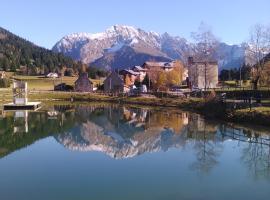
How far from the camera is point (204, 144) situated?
1544 inches

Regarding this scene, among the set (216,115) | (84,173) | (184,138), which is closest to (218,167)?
(84,173)

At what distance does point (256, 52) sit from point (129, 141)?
119ft

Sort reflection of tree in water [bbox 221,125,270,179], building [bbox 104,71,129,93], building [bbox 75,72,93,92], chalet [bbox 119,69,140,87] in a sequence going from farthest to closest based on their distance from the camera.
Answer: chalet [bbox 119,69,140,87] < building [bbox 75,72,93,92] < building [bbox 104,71,129,93] < reflection of tree in water [bbox 221,125,270,179]

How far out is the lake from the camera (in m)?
21.9

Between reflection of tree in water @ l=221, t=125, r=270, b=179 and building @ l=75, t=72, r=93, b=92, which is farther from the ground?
building @ l=75, t=72, r=93, b=92

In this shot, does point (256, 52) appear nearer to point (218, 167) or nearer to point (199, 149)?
point (199, 149)

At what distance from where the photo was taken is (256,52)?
232 ft

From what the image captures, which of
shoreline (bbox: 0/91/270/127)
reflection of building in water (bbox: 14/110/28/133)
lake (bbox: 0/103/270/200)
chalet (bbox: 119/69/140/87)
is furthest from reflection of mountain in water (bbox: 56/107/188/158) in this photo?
chalet (bbox: 119/69/140/87)

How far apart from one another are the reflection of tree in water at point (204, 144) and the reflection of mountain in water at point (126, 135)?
53.5 inches

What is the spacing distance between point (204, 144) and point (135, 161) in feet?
35.1

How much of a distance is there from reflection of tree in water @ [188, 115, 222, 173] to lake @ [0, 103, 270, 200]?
60mm

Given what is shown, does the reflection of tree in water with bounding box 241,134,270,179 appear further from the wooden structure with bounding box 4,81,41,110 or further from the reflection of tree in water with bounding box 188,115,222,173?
the wooden structure with bounding box 4,81,41,110

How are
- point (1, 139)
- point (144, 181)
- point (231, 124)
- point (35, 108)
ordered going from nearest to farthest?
point (144, 181) < point (1, 139) < point (231, 124) < point (35, 108)

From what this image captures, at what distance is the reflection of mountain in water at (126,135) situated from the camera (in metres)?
37.1
